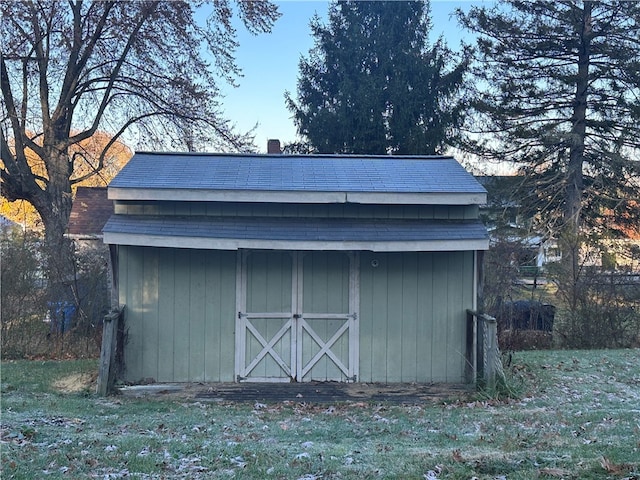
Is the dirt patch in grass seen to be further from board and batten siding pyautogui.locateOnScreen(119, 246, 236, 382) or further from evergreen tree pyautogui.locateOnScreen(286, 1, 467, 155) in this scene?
evergreen tree pyautogui.locateOnScreen(286, 1, 467, 155)

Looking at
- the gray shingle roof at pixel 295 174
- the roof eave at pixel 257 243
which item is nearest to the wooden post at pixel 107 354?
the roof eave at pixel 257 243

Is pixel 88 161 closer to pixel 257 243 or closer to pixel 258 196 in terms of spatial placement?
pixel 258 196

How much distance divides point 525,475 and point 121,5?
1853cm

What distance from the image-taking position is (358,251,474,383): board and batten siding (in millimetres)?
8492

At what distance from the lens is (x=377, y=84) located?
23156mm

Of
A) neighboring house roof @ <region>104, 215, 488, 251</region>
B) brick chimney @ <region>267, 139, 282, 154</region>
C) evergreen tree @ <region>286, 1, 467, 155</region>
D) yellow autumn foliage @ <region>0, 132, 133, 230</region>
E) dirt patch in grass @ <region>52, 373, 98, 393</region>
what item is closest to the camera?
neighboring house roof @ <region>104, 215, 488, 251</region>

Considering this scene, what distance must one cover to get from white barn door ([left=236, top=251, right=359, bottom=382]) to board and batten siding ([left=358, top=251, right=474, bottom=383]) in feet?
0.69

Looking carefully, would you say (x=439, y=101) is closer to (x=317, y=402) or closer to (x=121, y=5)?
(x=121, y=5)

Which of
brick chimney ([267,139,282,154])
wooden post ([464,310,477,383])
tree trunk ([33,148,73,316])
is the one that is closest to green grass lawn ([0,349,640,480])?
wooden post ([464,310,477,383])

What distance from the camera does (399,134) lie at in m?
22.5

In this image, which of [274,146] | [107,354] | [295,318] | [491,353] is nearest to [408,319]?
[491,353]

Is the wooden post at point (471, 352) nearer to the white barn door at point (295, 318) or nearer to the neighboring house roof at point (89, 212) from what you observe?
the white barn door at point (295, 318)

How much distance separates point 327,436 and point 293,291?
2871mm

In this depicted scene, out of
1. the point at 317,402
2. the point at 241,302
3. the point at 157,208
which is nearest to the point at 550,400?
the point at 317,402
